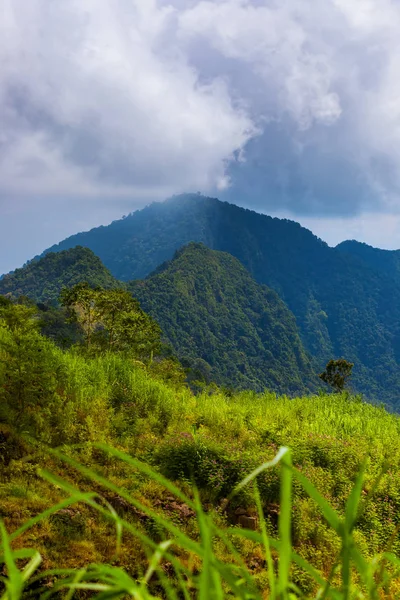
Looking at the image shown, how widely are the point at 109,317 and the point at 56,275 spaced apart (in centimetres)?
6795

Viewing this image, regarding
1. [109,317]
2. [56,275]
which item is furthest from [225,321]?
[109,317]

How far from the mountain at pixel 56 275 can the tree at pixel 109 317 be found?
55410 mm

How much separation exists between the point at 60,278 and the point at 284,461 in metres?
76.4

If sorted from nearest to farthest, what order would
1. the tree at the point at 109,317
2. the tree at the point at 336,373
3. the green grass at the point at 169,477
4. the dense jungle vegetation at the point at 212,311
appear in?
the green grass at the point at 169,477, the tree at the point at 109,317, the tree at the point at 336,373, the dense jungle vegetation at the point at 212,311

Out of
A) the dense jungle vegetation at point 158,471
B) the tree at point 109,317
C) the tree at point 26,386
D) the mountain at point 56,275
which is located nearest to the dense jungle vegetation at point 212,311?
the mountain at point 56,275

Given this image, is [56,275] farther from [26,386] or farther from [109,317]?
[26,386]

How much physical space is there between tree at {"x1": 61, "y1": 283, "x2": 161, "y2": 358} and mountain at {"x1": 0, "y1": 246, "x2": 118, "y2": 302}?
182ft

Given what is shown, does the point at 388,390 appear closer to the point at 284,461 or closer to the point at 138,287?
the point at 138,287

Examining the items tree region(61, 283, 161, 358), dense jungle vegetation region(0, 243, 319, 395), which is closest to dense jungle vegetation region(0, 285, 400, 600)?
tree region(61, 283, 161, 358)

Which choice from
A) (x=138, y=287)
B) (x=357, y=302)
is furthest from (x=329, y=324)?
(x=138, y=287)

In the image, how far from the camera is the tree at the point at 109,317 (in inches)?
416

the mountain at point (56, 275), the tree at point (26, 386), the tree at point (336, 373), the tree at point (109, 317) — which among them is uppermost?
the mountain at point (56, 275)

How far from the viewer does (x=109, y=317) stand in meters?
10.9

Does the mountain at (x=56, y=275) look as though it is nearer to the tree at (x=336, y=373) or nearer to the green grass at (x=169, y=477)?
the tree at (x=336, y=373)
